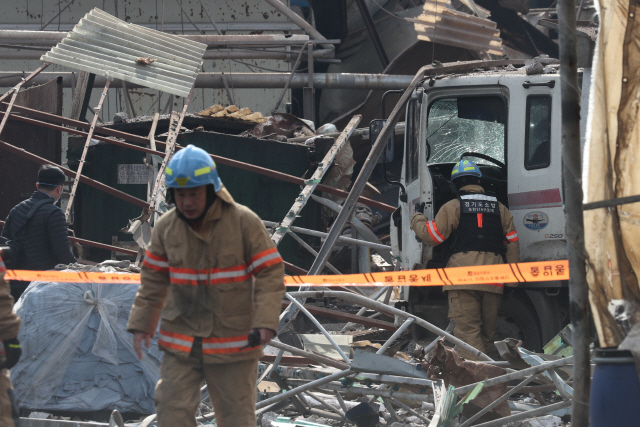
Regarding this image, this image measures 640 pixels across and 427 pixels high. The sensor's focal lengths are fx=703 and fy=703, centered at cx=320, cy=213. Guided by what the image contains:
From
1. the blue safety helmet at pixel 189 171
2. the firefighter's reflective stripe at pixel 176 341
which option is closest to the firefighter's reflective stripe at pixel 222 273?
the firefighter's reflective stripe at pixel 176 341

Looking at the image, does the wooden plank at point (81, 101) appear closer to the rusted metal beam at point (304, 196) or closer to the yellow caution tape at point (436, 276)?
the rusted metal beam at point (304, 196)

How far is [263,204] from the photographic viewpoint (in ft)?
29.7

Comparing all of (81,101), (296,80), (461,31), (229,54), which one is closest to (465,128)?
(461,31)

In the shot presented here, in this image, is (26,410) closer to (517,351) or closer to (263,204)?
(517,351)

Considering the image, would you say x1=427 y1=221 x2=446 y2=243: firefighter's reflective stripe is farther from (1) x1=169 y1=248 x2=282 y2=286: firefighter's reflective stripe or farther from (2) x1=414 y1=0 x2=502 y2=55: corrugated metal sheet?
(2) x1=414 y1=0 x2=502 y2=55: corrugated metal sheet

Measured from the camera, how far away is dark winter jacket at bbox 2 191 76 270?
562cm

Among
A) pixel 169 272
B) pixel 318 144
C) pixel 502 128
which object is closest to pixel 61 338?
pixel 169 272

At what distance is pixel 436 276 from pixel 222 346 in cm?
231

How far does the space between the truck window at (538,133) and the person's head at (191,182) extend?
10.5ft

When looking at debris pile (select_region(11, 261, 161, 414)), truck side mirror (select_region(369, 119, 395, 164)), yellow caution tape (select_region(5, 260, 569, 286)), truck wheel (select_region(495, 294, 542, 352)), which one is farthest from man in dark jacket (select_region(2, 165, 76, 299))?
truck wheel (select_region(495, 294, 542, 352))

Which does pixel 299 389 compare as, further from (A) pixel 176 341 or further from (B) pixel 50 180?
(B) pixel 50 180

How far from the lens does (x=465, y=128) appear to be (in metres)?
6.12

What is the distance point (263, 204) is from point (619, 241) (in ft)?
22.1

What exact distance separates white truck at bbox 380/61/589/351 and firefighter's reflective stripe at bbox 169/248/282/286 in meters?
2.81
